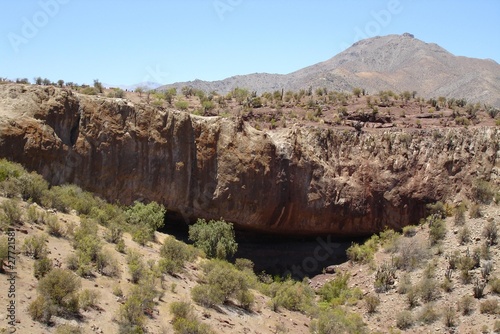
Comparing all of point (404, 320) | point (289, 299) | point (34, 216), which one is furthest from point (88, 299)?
point (404, 320)

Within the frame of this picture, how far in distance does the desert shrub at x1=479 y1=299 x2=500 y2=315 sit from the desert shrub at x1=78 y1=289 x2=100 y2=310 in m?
13.7

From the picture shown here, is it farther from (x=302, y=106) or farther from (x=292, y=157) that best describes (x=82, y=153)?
(x=302, y=106)

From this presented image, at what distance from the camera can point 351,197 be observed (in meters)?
27.5

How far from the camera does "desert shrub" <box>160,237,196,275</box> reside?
1750 centimetres

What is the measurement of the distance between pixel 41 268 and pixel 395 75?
296ft

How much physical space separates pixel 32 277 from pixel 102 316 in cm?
188

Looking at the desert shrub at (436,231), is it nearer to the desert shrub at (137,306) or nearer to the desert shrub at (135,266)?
the desert shrub at (135,266)

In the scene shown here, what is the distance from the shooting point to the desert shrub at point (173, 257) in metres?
17.5

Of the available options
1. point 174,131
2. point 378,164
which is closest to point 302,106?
point 378,164

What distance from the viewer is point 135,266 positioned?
15.8 m

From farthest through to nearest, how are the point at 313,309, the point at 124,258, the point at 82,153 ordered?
the point at 82,153
the point at 313,309
the point at 124,258

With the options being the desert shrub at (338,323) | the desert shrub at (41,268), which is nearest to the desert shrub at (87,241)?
the desert shrub at (41,268)

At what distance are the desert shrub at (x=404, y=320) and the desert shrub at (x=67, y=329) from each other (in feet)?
41.1

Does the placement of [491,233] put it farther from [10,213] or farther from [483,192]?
[10,213]
